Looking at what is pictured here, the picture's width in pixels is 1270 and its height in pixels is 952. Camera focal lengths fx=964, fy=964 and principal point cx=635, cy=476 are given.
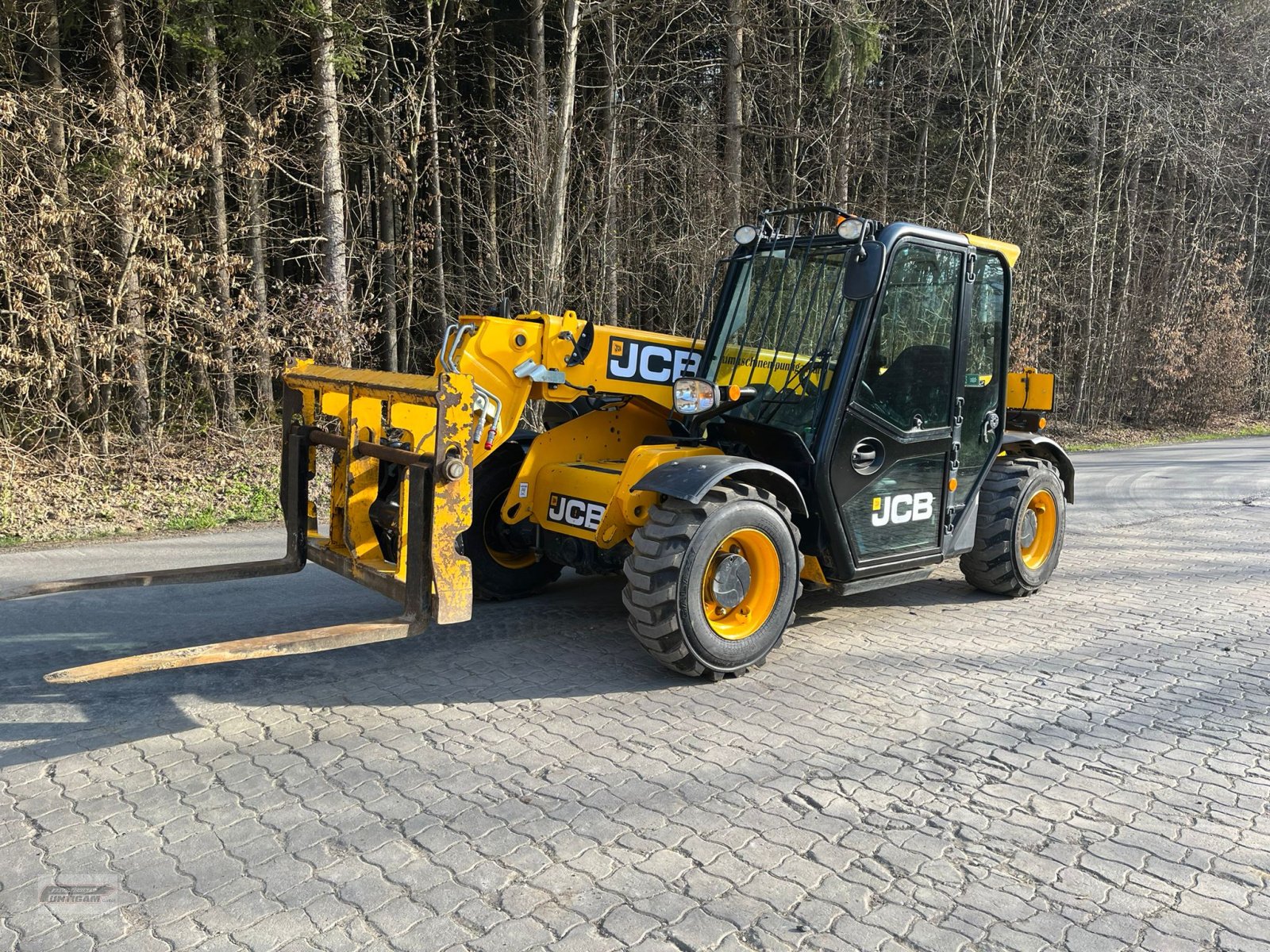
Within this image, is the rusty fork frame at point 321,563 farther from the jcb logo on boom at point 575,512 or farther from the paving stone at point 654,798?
the jcb logo on boom at point 575,512

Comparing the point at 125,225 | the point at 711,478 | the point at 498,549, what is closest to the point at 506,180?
the point at 125,225

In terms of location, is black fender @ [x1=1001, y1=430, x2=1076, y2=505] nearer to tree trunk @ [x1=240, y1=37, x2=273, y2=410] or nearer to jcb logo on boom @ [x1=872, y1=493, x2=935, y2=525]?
jcb logo on boom @ [x1=872, y1=493, x2=935, y2=525]

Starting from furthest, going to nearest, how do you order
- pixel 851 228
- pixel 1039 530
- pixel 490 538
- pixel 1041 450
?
pixel 1041 450
pixel 1039 530
pixel 490 538
pixel 851 228

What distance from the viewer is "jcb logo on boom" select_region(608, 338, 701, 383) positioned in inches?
223

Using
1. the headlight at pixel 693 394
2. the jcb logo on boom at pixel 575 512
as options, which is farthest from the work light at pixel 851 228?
the jcb logo on boom at pixel 575 512

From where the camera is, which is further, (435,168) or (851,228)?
(435,168)

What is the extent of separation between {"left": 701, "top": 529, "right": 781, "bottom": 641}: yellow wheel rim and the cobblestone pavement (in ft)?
0.94

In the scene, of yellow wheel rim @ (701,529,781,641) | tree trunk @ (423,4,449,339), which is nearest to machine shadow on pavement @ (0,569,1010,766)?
yellow wheel rim @ (701,529,781,641)

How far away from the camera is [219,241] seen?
11562mm

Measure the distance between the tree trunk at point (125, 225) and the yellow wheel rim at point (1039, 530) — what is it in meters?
9.52

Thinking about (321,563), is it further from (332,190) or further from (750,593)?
(332,190)

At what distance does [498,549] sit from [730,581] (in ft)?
6.50

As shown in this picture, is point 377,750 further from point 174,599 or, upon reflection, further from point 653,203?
point 653,203

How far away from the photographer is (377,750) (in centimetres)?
409
